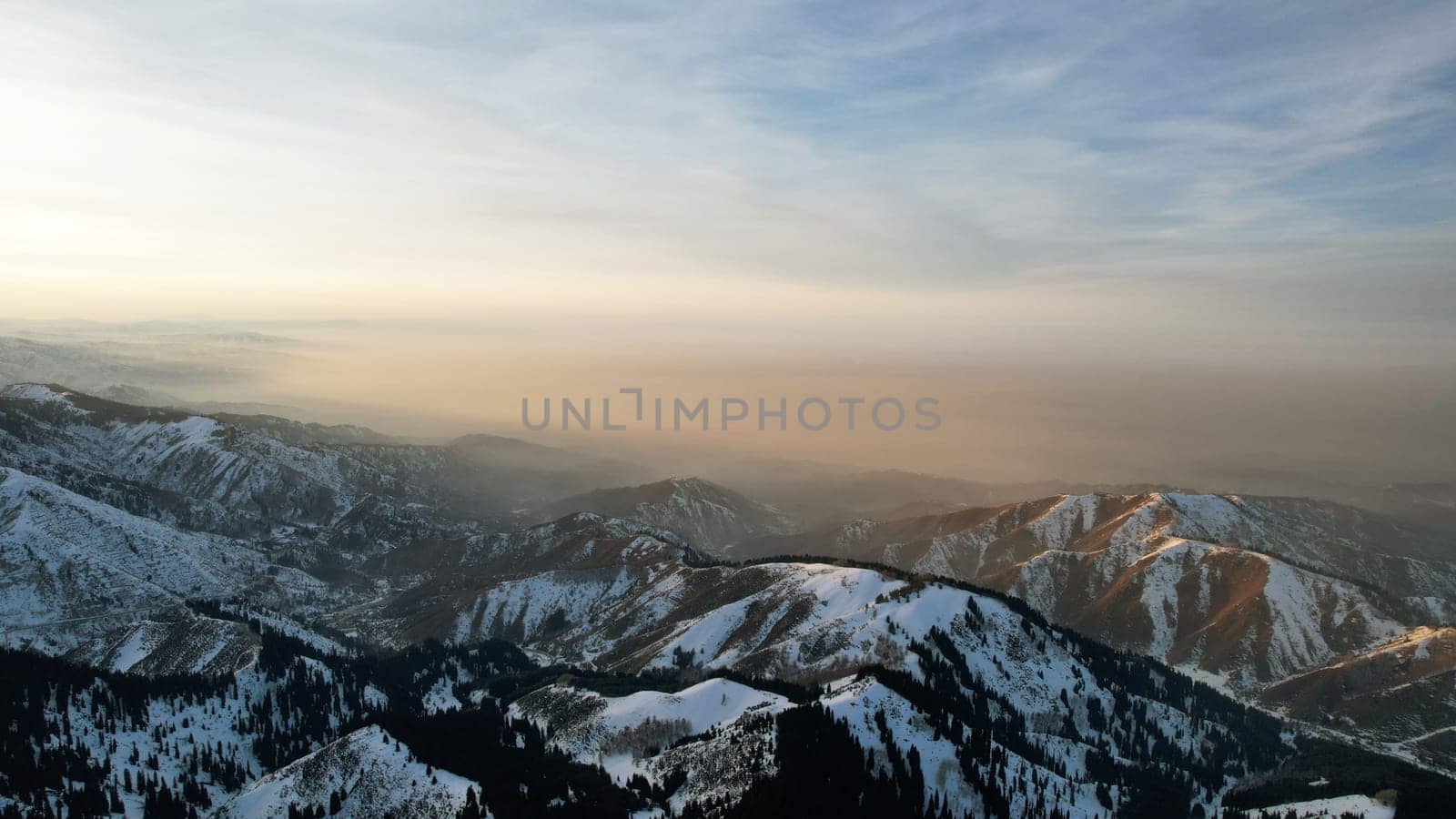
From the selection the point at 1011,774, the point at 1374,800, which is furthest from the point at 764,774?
the point at 1374,800

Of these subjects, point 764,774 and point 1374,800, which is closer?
point 764,774

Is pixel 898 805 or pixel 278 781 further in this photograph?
pixel 278 781

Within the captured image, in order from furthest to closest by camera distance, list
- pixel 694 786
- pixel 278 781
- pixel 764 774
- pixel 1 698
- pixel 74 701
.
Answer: pixel 74 701
pixel 1 698
pixel 278 781
pixel 694 786
pixel 764 774

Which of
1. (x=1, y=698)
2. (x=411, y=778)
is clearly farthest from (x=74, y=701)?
(x=411, y=778)

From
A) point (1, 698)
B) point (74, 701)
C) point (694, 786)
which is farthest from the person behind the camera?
point (74, 701)

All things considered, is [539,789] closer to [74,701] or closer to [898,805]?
[898,805]

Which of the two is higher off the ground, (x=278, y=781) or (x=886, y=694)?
(x=886, y=694)

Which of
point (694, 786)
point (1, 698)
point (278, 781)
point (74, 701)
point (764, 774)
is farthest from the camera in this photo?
point (74, 701)

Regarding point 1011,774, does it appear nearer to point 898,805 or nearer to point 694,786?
point 898,805

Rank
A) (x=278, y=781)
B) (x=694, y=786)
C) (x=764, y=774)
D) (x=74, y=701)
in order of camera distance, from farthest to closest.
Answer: (x=74, y=701)
(x=278, y=781)
(x=694, y=786)
(x=764, y=774)
